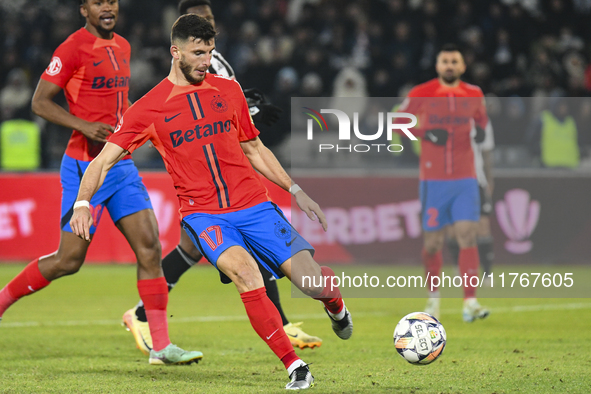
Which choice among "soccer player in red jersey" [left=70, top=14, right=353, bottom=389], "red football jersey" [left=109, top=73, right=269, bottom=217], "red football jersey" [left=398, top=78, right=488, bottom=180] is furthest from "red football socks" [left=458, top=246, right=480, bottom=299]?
"red football jersey" [left=109, top=73, right=269, bottom=217]

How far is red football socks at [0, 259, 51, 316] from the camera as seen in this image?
19.5 feet

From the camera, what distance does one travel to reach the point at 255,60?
48.1 feet

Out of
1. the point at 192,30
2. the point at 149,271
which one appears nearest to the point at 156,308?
the point at 149,271

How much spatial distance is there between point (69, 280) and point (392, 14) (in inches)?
334

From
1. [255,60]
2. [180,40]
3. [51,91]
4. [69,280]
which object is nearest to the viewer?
[180,40]

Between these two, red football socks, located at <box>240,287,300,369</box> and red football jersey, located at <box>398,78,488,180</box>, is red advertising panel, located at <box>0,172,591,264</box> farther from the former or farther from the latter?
red football socks, located at <box>240,287,300,369</box>

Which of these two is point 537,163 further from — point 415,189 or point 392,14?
point 392,14

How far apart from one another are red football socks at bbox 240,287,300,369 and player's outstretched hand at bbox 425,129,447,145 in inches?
153

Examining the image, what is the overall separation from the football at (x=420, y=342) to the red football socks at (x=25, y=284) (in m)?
2.62

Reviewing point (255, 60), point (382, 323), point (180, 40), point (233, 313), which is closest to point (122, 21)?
point (255, 60)

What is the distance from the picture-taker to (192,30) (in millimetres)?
4723

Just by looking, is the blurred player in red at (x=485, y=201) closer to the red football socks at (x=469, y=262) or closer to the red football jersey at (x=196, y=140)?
the red football socks at (x=469, y=262)

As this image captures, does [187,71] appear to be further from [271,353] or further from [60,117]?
[271,353]

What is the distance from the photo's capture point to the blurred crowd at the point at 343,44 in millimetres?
14508
